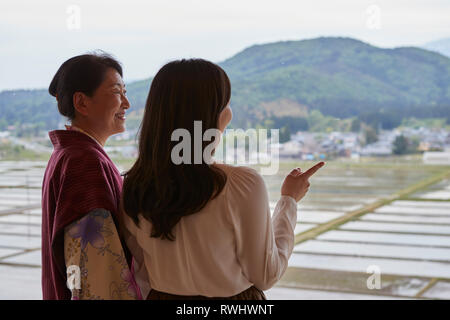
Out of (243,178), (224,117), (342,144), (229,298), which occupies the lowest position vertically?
(342,144)

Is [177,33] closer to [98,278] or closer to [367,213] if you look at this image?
[98,278]

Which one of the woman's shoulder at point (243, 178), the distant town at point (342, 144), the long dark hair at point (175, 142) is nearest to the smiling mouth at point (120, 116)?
the long dark hair at point (175, 142)

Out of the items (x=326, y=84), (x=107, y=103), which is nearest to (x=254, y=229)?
(x=107, y=103)

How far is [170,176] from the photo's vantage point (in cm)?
102

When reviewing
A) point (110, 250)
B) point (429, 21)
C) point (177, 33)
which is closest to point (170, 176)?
point (110, 250)

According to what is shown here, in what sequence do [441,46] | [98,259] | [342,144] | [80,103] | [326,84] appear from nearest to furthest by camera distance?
[98,259] < [80,103] < [441,46] < [326,84] < [342,144]

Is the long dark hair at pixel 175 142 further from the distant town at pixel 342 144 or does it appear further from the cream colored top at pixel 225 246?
the distant town at pixel 342 144

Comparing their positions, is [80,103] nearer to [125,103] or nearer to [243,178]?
[125,103]

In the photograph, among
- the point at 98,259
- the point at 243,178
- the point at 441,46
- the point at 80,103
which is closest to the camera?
the point at 243,178

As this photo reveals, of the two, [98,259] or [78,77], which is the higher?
[78,77]

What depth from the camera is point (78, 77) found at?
→ 1.20m

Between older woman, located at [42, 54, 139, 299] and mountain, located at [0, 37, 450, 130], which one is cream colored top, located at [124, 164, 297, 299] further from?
mountain, located at [0, 37, 450, 130]

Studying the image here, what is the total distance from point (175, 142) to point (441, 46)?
404cm
